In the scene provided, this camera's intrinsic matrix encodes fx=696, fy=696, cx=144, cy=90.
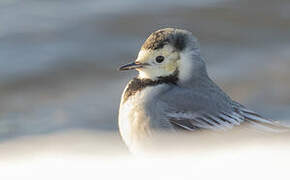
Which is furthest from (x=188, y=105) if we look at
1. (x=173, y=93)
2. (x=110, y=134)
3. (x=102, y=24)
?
(x=102, y=24)

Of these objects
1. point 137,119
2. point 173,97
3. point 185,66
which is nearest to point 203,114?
point 173,97

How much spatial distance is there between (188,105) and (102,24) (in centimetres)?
528

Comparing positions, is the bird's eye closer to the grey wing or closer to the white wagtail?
the white wagtail

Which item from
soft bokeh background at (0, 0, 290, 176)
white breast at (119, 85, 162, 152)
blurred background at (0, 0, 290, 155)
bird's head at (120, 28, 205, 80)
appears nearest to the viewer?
white breast at (119, 85, 162, 152)

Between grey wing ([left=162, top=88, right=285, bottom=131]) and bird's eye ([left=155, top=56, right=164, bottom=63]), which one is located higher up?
bird's eye ([left=155, top=56, right=164, bottom=63])

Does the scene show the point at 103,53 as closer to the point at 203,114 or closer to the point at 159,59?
the point at 159,59

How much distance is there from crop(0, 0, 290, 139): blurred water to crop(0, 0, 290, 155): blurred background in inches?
0.6

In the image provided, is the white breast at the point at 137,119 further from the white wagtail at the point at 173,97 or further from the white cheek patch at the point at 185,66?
the white cheek patch at the point at 185,66

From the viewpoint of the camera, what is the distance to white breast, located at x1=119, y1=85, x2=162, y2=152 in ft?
20.5

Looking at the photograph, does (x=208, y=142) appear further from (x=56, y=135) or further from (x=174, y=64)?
(x=56, y=135)

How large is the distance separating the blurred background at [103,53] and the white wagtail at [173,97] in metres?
2.41

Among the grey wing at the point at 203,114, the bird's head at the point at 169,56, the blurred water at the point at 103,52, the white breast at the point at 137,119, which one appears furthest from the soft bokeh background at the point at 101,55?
the grey wing at the point at 203,114

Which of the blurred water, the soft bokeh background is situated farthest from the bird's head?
the blurred water

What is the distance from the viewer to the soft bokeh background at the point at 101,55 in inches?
366
